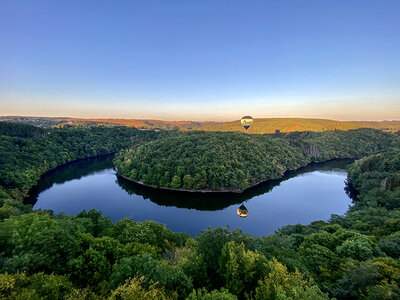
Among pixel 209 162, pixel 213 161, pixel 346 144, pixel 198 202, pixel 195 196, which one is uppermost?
pixel 346 144

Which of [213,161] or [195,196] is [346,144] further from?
[195,196]

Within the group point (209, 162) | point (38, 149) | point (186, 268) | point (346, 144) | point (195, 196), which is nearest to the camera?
point (186, 268)

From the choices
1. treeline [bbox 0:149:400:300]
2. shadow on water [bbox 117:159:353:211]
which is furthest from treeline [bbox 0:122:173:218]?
shadow on water [bbox 117:159:353:211]

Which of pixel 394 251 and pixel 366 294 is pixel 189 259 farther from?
pixel 394 251

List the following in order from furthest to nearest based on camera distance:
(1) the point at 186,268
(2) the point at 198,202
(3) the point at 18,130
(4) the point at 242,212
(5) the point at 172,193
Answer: (3) the point at 18,130
(5) the point at 172,193
(2) the point at 198,202
(4) the point at 242,212
(1) the point at 186,268

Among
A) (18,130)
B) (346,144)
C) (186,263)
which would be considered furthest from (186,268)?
(346,144)

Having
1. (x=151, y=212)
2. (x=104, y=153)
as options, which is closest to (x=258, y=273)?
(x=151, y=212)

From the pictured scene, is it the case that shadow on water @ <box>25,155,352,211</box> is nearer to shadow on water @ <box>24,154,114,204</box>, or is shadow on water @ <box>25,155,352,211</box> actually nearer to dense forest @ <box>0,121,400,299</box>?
shadow on water @ <box>24,154,114,204</box>

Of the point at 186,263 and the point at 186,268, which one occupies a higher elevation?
the point at 186,263
